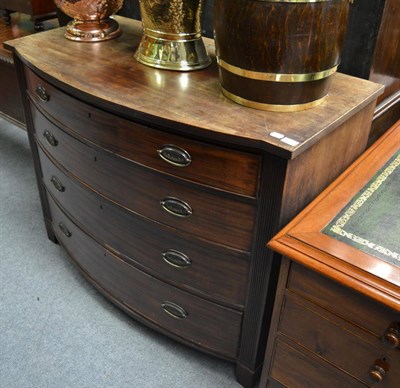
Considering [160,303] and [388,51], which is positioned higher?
[388,51]

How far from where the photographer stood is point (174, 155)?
3.09 ft

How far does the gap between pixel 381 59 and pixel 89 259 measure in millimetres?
991

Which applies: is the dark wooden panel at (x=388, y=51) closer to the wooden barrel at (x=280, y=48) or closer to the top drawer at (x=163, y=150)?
the wooden barrel at (x=280, y=48)

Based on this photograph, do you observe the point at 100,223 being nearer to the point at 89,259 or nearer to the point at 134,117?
the point at 89,259

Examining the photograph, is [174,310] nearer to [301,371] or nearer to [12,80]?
[301,371]

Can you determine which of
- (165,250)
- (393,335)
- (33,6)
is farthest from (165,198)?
(33,6)

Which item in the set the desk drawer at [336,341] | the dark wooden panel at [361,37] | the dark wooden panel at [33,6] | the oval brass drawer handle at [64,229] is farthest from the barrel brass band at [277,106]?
the dark wooden panel at [33,6]

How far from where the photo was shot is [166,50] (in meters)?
1.10

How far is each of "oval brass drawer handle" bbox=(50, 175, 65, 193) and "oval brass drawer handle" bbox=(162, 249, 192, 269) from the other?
0.44 metres

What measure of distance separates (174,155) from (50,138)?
53cm

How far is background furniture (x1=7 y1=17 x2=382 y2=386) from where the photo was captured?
89 centimetres

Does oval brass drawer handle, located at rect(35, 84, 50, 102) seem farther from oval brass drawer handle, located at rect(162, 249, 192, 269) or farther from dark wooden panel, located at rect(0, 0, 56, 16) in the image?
dark wooden panel, located at rect(0, 0, 56, 16)

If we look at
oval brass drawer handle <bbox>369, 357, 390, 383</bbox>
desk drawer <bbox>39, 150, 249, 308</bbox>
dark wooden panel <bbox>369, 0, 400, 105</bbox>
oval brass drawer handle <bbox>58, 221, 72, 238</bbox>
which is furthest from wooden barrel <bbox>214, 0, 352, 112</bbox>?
oval brass drawer handle <bbox>58, 221, 72, 238</bbox>

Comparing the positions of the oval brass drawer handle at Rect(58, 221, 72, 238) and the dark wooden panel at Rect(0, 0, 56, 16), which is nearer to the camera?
the oval brass drawer handle at Rect(58, 221, 72, 238)
